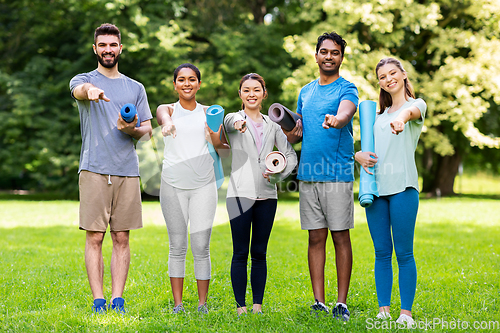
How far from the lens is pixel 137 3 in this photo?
1608 cm

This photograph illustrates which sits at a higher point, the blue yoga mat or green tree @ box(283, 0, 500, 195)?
green tree @ box(283, 0, 500, 195)

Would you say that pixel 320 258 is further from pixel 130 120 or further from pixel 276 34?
pixel 276 34

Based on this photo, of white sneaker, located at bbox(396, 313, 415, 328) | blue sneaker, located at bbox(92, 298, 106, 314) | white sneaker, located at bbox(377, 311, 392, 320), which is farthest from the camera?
blue sneaker, located at bbox(92, 298, 106, 314)

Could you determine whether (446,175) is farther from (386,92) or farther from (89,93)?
(89,93)

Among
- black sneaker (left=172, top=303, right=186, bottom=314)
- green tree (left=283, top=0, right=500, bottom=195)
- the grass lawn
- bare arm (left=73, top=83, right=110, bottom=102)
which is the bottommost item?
the grass lawn

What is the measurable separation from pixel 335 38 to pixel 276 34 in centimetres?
1467

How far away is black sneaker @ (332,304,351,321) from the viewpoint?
3.68m

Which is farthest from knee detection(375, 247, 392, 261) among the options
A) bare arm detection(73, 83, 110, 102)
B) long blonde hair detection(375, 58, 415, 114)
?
bare arm detection(73, 83, 110, 102)

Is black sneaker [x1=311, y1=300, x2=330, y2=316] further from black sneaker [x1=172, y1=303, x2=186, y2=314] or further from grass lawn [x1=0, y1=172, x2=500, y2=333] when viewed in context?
black sneaker [x1=172, y1=303, x2=186, y2=314]

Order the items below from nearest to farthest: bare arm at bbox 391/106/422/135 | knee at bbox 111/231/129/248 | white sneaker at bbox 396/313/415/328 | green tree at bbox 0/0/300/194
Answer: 1. bare arm at bbox 391/106/422/135
2. white sneaker at bbox 396/313/415/328
3. knee at bbox 111/231/129/248
4. green tree at bbox 0/0/300/194

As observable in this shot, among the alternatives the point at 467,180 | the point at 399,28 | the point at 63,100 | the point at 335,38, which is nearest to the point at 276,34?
the point at 399,28

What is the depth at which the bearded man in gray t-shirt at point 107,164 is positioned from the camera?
3771 mm

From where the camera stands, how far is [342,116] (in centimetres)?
349

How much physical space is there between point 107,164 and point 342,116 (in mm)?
2035
